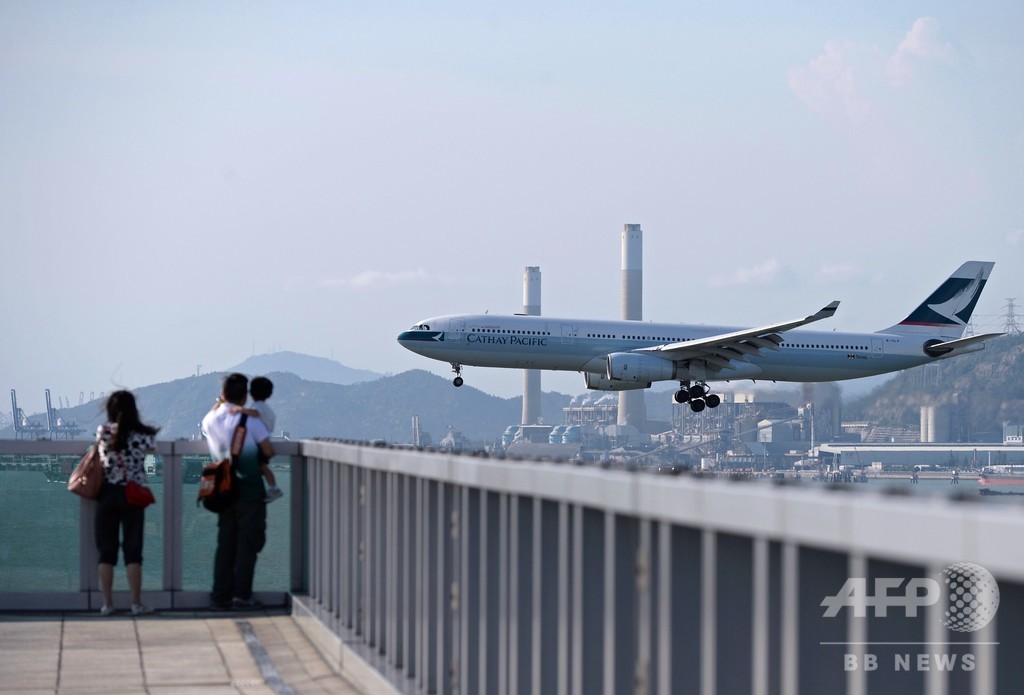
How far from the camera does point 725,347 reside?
6250 cm

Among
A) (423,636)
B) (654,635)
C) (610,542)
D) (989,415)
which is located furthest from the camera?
(989,415)

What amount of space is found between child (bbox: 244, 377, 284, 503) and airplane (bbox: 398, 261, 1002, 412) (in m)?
43.0

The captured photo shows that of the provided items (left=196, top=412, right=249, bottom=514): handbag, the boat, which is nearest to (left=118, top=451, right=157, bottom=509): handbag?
(left=196, top=412, right=249, bottom=514): handbag

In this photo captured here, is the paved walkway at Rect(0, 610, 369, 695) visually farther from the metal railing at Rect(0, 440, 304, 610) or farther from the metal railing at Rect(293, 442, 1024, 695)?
the metal railing at Rect(293, 442, 1024, 695)

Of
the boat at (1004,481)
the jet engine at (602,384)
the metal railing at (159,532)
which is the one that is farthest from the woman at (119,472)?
the jet engine at (602,384)

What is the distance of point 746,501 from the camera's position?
4.10m

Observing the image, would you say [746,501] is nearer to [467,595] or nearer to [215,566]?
[467,595]

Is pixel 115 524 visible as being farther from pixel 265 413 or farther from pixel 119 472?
pixel 265 413

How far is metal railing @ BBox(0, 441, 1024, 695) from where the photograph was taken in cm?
357

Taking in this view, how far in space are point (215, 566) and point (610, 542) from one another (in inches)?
328

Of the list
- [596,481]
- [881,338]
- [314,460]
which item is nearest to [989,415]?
[881,338]

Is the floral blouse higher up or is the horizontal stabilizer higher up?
the horizontal stabilizer

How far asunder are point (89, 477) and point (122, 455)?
32cm

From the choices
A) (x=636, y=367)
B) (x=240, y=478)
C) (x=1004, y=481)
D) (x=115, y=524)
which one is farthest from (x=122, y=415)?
(x=1004, y=481)
